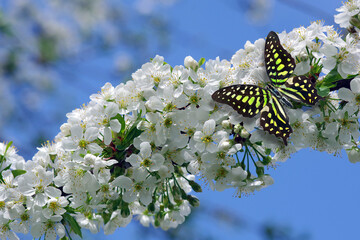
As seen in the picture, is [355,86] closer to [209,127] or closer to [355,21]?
[355,21]

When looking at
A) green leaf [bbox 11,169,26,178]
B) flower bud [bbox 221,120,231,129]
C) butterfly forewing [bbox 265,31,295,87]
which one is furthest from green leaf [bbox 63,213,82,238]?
butterfly forewing [bbox 265,31,295,87]

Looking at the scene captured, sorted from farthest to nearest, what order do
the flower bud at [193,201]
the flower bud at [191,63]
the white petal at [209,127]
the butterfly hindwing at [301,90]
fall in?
1. the flower bud at [193,201]
2. the flower bud at [191,63]
3. the white petal at [209,127]
4. the butterfly hindwing at [301,90]

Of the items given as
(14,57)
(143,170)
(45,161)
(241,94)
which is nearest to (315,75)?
(241,94)

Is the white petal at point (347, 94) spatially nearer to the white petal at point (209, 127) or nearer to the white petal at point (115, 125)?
the white petal at point (209, 127)

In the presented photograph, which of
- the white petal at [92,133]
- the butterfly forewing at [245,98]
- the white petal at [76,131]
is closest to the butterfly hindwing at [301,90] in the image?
the butterfly forewing at [245,98]

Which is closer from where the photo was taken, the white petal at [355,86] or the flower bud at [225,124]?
the white petal at [355,86]

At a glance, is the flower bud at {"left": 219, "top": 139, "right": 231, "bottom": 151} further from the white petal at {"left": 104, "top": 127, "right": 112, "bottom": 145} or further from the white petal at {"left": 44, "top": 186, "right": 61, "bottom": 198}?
the white petal at {"left": 44, "top": 186, "right": 61, "bottom": 198}
